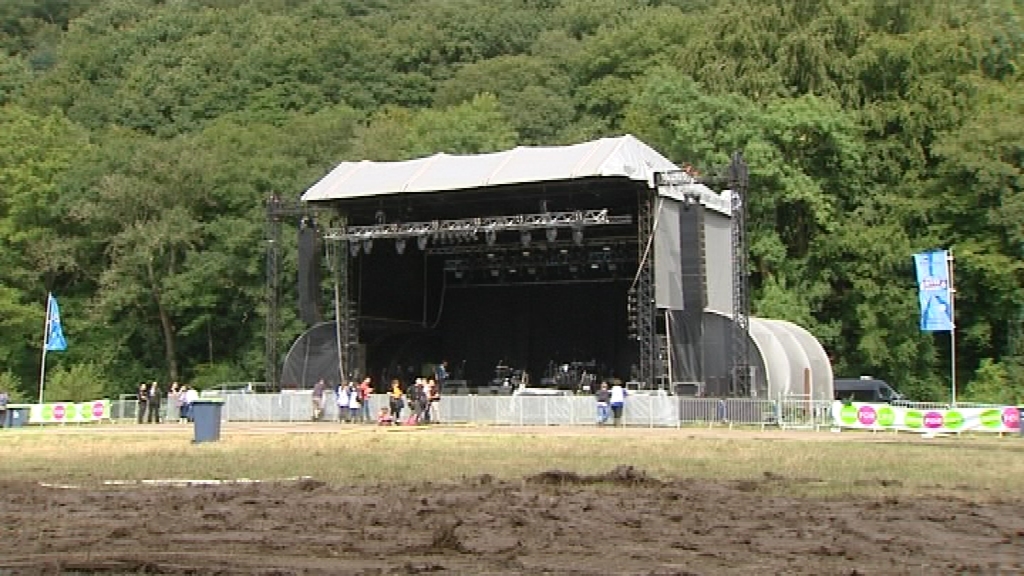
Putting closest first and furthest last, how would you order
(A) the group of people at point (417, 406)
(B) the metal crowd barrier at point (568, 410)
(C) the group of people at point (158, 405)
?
(B) the metal crowd barrier at point (568, 410) < (A) the group of people at point (417, 406) < (C) the group of people at point (158, 405)

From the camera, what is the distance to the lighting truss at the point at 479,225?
35.9 metres

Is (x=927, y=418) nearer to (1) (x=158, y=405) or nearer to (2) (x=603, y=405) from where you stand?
(2) (x=603, y=405)

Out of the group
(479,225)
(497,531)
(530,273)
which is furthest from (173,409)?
(497,531)

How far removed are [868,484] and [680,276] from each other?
20.3 meters

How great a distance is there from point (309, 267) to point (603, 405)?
1241 centimetres

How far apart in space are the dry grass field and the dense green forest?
995 inches

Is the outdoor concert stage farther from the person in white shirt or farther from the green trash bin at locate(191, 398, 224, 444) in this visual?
the green trash bin at locate(191, 398, 224, 444)

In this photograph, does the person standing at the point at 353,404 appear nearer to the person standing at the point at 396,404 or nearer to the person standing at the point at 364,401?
the person standing at the point at 364,401

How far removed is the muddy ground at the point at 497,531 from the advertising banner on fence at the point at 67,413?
28292 mm

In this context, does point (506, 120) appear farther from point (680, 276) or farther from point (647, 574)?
point (647, 574)

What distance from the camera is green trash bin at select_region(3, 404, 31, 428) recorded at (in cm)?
3938

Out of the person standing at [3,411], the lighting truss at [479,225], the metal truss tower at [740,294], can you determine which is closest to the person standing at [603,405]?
the metal truss tower at [740,294]

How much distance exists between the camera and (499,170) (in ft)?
122

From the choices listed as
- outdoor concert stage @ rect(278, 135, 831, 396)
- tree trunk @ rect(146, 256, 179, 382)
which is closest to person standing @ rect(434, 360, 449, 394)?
outdoor concert stage @ rect(278, 135, 831, 396)
